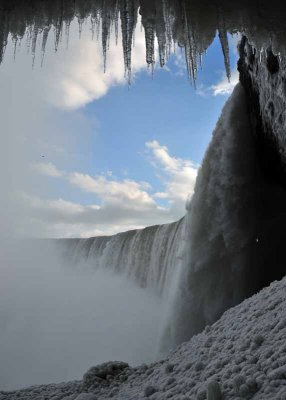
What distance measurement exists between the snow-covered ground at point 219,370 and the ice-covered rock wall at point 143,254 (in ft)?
15.6

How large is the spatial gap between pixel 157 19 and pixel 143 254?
10.1m

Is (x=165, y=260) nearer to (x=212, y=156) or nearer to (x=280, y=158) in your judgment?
(x=212, y=156)

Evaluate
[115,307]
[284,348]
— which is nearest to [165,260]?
[115,307]

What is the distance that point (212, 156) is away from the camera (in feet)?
28.6

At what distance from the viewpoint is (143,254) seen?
12805 millimetres

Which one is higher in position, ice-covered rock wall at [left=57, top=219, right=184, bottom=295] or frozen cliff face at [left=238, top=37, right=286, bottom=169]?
frozen cliff face at [left=238, top=37, right=286, bottom=169]

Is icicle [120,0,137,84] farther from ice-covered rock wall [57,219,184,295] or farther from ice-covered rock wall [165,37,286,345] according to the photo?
ice-covered rock wall [57,219,184,295]

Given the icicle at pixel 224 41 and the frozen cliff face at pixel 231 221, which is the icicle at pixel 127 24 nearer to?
the icicle at pixel 224 41

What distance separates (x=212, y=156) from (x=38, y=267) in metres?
14.3

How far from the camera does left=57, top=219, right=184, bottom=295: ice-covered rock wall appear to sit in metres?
11.2

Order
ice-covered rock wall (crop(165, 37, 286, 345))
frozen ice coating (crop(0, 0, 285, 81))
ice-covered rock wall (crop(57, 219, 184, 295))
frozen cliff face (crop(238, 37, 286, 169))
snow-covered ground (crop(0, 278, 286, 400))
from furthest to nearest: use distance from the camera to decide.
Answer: ice-covered rock wall (crop(57, 219, 184, 295)), ice-covered rock wall (crop(165, 37, 286, 345)), frozen cliff face (crop(238, 37, 286, 169)), frozen ice coating (crop(0, 0, 285, 81)), snow-covered ground (crop(0, 278, 286, 400))

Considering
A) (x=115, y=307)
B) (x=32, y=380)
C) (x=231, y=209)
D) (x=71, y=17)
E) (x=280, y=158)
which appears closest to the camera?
(x=71, y=17)

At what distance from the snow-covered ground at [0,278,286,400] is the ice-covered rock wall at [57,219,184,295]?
4768 millimetres

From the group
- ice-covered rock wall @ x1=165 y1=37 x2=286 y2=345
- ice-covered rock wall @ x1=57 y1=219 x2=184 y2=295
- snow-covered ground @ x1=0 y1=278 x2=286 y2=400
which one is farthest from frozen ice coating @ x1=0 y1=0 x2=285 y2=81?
ice-covered rock wall @ x1=57 y1=219 x2=184 y2=295
